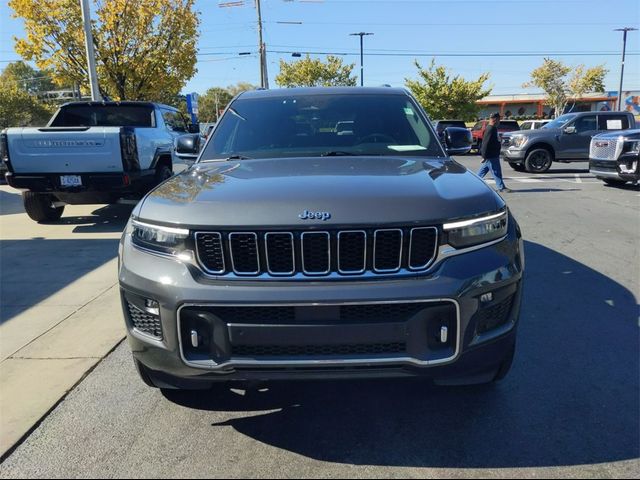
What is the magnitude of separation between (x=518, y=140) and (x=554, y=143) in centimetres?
117

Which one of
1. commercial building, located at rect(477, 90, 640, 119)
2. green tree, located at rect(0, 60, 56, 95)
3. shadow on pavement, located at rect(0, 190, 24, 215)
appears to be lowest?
shadow on pavement, located at rect(0, 190, 24, 215)

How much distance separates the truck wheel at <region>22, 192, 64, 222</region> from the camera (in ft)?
27.8

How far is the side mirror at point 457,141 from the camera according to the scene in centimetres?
411

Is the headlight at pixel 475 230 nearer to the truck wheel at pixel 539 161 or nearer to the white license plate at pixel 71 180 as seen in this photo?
the white license plate at pixel 71 180

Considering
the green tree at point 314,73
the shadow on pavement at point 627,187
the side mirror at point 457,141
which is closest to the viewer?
the side mirror at point 457,141

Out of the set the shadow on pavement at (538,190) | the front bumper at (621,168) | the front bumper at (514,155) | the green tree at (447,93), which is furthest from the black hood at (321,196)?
the green tree at (447,93)

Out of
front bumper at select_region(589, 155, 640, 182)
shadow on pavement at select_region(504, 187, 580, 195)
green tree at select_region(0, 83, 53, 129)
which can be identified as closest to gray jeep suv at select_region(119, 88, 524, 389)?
shadow on pavement at select_region(504, 187, 580, 195)

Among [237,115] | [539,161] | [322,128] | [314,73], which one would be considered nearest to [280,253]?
[322,128]

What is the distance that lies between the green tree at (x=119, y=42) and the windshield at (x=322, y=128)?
1751 centimetres

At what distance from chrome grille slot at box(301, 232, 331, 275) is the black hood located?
6cm

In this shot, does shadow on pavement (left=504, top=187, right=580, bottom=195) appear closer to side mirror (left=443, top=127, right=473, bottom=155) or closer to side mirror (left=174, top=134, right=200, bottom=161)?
side mirror (left=443, top=127, right=473, bottom=155)

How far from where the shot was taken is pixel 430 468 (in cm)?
243

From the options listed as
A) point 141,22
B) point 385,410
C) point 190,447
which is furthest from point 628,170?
point 141,22

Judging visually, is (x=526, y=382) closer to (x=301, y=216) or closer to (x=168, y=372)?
(x=301, y=216)
